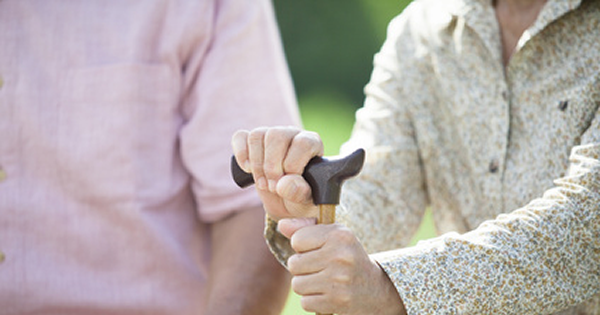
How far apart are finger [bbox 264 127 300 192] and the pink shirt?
1.51 ft

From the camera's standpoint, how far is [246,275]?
1.66m

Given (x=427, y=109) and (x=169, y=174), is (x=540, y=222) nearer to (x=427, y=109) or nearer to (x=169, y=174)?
(x=427, y=109)

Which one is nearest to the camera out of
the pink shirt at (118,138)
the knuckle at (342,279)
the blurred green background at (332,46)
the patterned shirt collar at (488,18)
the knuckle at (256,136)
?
the knuckle at (342,279)

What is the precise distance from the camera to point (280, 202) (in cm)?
144

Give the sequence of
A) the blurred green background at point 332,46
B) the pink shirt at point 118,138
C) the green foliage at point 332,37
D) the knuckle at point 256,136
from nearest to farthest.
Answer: the knuckle at point 256,136, the pink shirt at point 118,138, the blurred green background at point 332,46, the green foliage at point 332,37

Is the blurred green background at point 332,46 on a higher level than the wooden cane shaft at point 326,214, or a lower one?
lower

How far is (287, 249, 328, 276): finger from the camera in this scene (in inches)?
48.3

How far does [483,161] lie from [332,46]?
216 inches

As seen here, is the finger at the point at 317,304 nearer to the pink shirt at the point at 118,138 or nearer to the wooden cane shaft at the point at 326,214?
the wooden cane shaft at the point at 326,214

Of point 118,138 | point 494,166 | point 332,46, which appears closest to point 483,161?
point 494,166

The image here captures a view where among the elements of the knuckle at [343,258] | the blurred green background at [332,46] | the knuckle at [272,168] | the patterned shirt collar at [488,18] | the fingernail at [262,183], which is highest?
the patterned shirt collar at [488,18]

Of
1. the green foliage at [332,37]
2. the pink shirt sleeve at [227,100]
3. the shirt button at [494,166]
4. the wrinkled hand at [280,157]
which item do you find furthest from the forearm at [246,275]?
the green foliage at [332,37]

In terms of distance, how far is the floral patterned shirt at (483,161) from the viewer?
1316 mm

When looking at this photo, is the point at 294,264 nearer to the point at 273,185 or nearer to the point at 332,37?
the point at 273,185
